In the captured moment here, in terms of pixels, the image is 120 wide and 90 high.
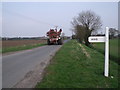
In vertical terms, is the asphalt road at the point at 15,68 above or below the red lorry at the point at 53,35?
below

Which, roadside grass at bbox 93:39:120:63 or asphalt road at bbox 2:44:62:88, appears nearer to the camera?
asphalt road at bbox 2:44:62:88

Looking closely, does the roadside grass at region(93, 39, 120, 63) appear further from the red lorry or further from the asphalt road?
the red lorry

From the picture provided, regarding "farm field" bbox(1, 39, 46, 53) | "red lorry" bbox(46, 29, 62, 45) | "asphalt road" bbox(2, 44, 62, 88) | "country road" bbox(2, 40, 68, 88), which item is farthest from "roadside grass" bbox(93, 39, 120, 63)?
"farm field" bbox(1, 39, 46, 53)

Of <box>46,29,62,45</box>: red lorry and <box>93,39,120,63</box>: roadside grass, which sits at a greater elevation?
<box>46,29,62,45</box>: red lorry

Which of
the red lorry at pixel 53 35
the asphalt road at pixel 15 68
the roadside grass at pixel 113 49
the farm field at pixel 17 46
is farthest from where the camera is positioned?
the red lorry at pixel 53 35

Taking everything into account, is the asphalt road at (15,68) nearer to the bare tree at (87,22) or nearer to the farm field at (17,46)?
the farm field at (17,46)

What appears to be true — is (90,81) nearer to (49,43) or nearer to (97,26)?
(49,43)

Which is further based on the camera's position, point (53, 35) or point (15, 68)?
point (53, 35)

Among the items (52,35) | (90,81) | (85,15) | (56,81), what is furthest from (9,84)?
(85,15)

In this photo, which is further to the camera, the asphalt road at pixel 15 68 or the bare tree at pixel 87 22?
the bare tree at pixel 87 22

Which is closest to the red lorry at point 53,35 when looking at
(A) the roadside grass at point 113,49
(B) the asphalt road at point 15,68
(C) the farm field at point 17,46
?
(C) the farm field at point 17,46

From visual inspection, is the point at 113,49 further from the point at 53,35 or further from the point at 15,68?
the point at 15,68

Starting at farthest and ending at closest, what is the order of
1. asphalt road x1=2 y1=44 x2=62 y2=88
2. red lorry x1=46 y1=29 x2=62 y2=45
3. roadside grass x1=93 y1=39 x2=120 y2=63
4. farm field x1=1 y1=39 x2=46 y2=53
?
1. red lorry x1=46 y1=29 x2=62 y2=45
2. farm field x1=1 y1=39 x2=46 y2=53
3. roadside grass x1=93 y1=39 x2=120 y2=63
4. asphalt road x1=2 y1=44 x2=62 y2=88

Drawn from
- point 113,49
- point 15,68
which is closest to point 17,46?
point 113,49
